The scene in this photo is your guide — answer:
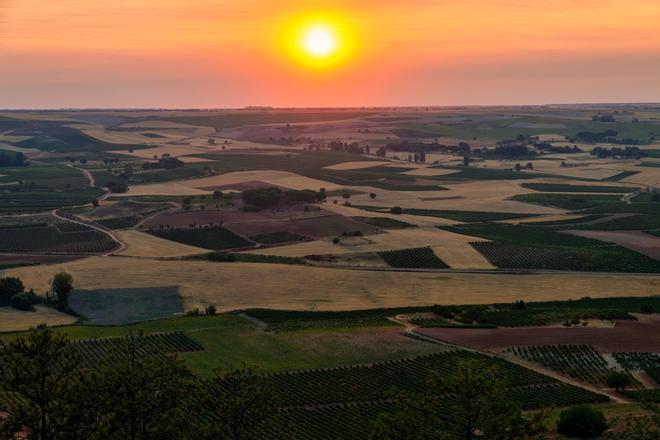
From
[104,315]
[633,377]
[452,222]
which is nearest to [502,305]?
[633,377]

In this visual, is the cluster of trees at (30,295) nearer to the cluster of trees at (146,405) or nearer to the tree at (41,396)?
the cluster of trees at (146,405)

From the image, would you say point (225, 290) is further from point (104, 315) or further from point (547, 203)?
point (547, 203)

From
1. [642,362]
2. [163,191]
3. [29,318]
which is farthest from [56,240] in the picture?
[642,362]

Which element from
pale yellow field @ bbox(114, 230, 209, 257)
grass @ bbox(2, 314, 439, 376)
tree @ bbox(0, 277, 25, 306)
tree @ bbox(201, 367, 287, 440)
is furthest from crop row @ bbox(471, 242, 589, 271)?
tree @ bbox(201, 367, 287, 440)

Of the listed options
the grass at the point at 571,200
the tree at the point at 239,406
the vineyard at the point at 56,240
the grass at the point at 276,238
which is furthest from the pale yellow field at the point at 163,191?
the tree at the point at 239,406

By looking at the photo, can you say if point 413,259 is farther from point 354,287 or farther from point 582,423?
point 582,423

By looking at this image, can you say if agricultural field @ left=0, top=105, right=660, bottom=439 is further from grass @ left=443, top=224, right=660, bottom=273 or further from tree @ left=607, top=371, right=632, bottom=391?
tree @ left=607, top=371, right=632, bottom=391
